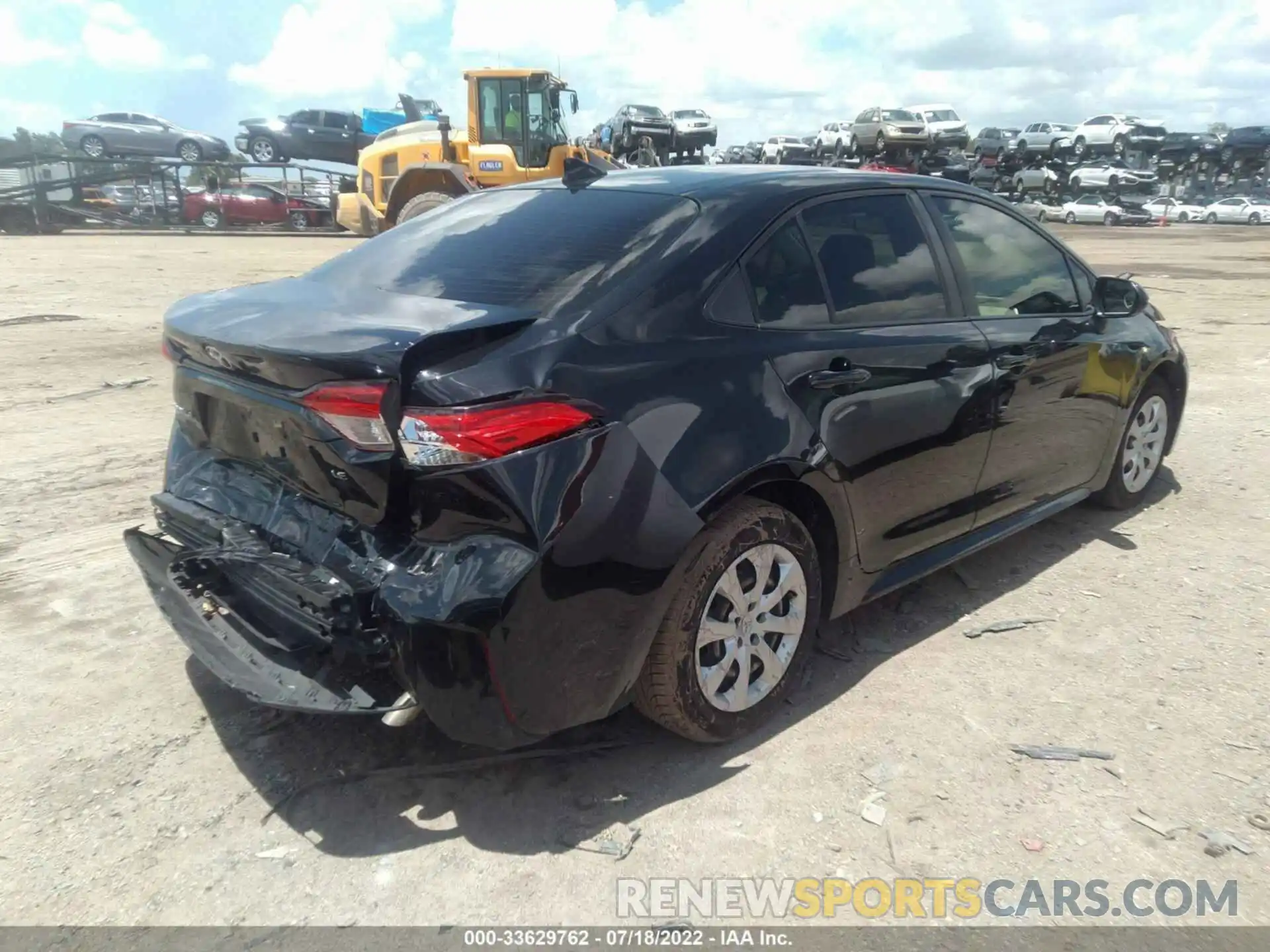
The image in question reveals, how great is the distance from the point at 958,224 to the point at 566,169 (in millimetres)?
1564

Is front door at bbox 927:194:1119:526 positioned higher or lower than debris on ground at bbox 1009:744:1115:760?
higher

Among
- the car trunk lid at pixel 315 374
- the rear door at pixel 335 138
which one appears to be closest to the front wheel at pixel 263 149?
the rear door at pixel 335 138

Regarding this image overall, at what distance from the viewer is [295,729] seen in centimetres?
295

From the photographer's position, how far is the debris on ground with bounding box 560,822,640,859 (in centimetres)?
247

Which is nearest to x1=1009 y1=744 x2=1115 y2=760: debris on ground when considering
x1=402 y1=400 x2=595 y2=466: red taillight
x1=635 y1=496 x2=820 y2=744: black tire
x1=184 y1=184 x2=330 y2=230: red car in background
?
x1=635 y1=496 x2=820 y2=744: black tire

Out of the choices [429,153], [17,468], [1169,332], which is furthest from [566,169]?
[429,153]

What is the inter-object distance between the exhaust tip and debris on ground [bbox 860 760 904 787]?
135cm

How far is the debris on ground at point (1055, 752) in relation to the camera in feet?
9.37

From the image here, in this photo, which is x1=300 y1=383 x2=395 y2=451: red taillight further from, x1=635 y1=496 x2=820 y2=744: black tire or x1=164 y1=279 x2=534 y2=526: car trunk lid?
x1=635 y1=496 x2=820 y2=744: black tire

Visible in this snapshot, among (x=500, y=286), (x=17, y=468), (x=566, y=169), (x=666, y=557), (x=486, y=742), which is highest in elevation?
(x=566, y=169)

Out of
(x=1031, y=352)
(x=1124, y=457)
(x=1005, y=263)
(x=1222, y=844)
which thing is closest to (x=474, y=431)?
(x=1222, y=844)

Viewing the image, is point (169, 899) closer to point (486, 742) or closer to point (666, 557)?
point (486, 742)

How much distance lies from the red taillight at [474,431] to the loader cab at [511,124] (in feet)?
49.3

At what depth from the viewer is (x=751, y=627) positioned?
112 inches
